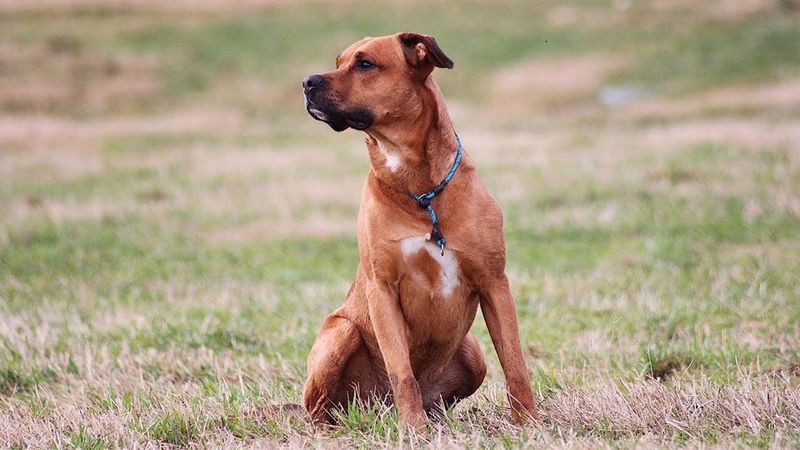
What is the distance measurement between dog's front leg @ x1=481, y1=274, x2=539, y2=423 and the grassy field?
17 cm

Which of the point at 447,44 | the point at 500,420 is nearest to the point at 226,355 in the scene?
the point at 500,420

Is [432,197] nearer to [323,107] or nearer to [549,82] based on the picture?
[323,107]

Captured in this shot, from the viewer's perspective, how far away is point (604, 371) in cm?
621

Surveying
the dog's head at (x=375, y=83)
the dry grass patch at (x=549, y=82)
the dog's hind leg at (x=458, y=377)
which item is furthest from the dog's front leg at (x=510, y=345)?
the dry grass patch at (x=549, y=82)

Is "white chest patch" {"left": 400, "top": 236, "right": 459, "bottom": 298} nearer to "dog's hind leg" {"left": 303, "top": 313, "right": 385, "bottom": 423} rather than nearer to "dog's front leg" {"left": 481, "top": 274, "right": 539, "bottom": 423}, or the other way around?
"dog's front leg" {"left": 481, "top": 274, "right": 539, "bottom": 423}

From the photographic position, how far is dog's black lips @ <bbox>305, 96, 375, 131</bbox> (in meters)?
4.83

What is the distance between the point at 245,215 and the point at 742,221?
22.4 ft

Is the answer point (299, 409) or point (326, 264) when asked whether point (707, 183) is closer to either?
point (326, 264)

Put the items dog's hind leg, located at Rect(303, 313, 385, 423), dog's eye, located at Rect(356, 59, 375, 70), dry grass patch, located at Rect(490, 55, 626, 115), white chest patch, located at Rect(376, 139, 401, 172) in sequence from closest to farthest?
dog's eye, located at Rect(356, 59, 375, 70), white chest patch, located at Rect(376, 139, 401, 172), dog's hind leg, located at Rect(303, 313, 385, 423), dry grass patch, located at Rect(490, 55, 626, 115)

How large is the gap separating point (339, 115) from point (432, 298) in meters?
0.96

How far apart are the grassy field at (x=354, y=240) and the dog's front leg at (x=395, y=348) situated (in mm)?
121

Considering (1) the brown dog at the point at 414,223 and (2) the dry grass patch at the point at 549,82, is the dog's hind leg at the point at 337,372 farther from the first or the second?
(2) the dry grass patch at the point at 549,82

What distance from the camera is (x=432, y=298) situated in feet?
16.3

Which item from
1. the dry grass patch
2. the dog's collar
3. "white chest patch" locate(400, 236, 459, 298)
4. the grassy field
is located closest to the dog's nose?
the dog's collar
